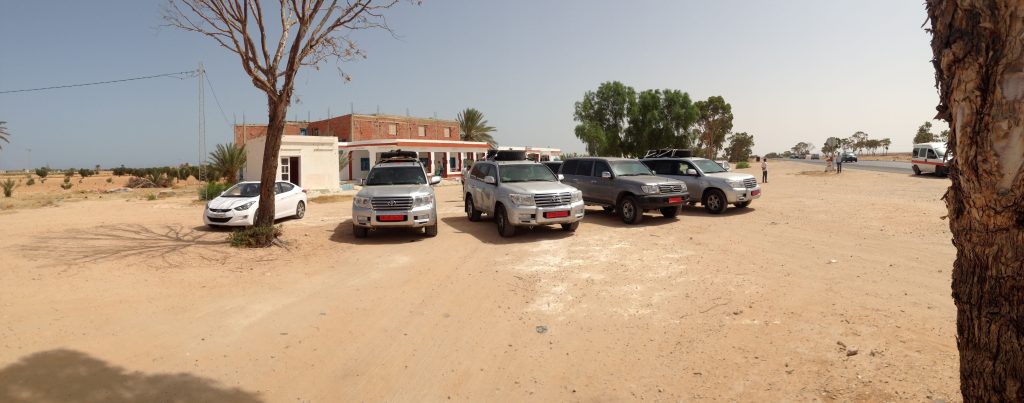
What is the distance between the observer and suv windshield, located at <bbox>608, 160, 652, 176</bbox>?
544 inches

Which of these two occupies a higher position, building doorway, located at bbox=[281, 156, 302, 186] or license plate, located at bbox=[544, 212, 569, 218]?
building doorway, located at bbox=[281, 156, 302, 186]

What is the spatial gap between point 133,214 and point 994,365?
65.8 feet

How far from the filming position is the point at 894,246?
8.98 meters

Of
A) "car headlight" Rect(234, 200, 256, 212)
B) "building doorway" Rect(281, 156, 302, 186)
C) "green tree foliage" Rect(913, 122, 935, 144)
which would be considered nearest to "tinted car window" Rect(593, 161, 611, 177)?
"car headlight" Rect(234, 200, 256, 212)

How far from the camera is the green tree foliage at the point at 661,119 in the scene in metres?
45.5

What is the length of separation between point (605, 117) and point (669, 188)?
36.0 metres

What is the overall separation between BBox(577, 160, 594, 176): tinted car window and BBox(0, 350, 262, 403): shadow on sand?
11.8m

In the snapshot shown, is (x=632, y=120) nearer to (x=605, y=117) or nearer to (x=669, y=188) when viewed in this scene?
(x=605, y=117)

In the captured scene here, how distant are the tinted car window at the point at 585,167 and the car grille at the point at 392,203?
6213mm

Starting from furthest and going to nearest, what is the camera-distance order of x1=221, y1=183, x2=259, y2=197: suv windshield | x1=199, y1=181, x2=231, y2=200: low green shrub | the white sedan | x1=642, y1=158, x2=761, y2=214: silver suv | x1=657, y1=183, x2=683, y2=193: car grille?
x1=199, y1=181, x2=231, y2=200: low green shrub
x1=642, y1=158, x2=761, y2=214: silver suv
x1=221, y1=183, x2=259, y2=197: suv windshield
x1=657, y1=183, x2=683, y2=193: car grille
the white sedan

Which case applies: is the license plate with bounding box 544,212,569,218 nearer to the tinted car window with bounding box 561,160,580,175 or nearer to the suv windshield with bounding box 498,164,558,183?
the suv windshield with bounding box 498,164,558,183

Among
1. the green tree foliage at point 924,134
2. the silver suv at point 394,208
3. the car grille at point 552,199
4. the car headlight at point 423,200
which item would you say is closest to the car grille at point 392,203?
the silver suv at point 394,208

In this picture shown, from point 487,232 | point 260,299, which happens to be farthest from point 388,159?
point 260,299

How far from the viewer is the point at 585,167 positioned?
14898 mm
